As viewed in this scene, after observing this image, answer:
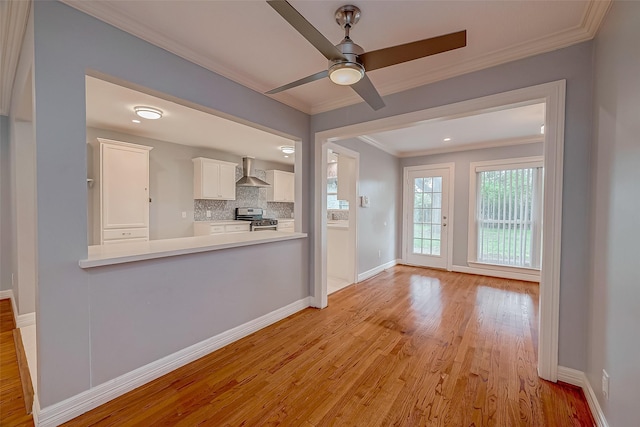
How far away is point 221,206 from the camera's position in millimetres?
5973

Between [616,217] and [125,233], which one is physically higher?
[616,217]

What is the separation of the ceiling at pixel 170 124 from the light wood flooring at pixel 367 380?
102 inches

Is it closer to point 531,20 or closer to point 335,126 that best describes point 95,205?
point 335,126

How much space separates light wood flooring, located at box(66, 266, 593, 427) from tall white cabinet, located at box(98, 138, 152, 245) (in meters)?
2.84

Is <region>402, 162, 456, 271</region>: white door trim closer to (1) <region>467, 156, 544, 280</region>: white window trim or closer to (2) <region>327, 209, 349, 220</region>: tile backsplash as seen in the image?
(1) <region>467, 156, 544, 280</region>: white window trim

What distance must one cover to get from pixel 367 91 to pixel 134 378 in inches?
100

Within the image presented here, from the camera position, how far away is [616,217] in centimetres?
136

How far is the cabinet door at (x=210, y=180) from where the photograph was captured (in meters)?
5.20

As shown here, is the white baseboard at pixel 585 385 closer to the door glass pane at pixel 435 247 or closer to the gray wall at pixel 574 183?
the gray wall at pixel 574 183

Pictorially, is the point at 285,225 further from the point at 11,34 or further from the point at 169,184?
the point at 11,34

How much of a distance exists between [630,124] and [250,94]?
2606 mm

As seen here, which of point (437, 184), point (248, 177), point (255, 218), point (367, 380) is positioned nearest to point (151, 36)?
point (367, 380)

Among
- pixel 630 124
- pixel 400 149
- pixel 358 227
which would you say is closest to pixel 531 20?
pixel 630 124

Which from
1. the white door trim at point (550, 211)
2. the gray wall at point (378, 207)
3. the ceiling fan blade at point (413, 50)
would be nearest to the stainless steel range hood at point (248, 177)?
the gray wall at point (378, 207)
